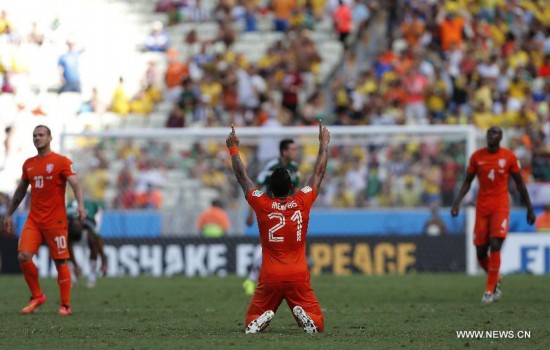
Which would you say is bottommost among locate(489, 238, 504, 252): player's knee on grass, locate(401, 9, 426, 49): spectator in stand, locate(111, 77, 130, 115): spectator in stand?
locate(489, 238, 504, 252): player's knee on grass

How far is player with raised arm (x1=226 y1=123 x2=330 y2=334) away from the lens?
40.9 ft

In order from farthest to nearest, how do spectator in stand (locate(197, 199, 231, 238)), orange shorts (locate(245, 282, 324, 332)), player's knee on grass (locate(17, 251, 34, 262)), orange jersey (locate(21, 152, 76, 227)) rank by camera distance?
spectator in stand (locate(197, 199, 231, 238)), orange jersey (locate(21, 152, 76, 227)), player's knee on grass (locate(17, 251, 34, 262)), orange shorts (locate(245, 282, 324, 332))

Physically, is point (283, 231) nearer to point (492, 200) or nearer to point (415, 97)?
point (492, 200)

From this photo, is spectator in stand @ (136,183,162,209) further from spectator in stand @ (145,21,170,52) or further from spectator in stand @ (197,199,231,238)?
spectator in stand @ (145,21,170,52)

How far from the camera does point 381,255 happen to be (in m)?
26.8

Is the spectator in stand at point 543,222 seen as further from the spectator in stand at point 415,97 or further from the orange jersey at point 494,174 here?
the orange jersey at point 494,174

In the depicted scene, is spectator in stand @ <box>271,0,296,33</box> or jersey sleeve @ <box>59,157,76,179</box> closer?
jersey sleeve @ <box>59,157,76,179</box>

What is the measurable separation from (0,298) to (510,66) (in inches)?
687

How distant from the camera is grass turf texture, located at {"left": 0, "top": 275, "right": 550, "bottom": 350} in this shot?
12.0 metres

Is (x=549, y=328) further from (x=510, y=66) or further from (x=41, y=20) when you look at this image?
(x=41, y=20)

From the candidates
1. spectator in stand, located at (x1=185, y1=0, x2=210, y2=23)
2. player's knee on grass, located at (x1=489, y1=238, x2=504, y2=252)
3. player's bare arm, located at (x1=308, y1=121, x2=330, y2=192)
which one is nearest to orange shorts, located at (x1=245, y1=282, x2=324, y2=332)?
player's bare arm, located at (x1=308, y1=121, x2=330, y2=192)

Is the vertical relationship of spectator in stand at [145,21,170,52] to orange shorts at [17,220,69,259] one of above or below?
above

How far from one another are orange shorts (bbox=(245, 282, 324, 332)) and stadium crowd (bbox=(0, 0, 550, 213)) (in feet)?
49.8

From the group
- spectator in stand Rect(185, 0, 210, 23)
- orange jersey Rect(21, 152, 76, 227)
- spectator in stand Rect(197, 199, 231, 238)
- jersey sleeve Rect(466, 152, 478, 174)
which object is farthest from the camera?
spectator in stand Rect(185, 0, 210, 23)
